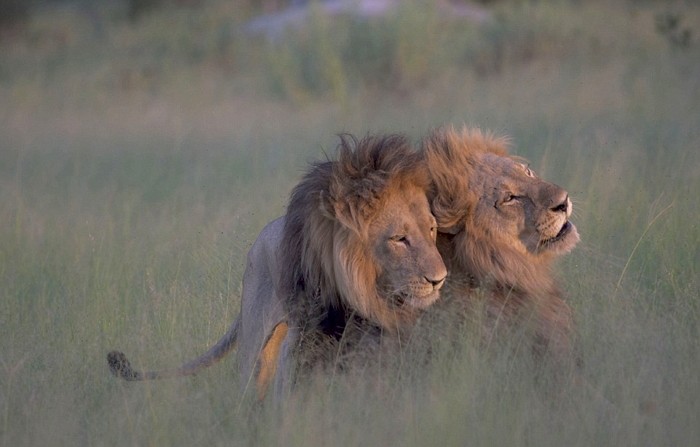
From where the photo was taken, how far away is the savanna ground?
12.5ft

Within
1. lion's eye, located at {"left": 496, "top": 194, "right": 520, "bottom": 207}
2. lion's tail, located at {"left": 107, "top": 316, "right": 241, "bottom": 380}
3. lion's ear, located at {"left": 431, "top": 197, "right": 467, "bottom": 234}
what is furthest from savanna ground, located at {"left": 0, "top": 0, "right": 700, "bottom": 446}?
lion's eye, located at {"left": 496, "top": 194, "right": 520, "bottom": 207}

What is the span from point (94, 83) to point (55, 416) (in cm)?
1308

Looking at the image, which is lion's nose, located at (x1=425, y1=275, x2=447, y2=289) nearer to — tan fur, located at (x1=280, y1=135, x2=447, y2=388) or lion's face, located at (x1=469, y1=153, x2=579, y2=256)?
tan fur, located at (x1=280, y1=135, x2=447, y2=388)

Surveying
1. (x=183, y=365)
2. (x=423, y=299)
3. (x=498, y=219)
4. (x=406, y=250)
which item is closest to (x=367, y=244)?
(x=406, y=250)

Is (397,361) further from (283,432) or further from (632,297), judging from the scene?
(632,297)

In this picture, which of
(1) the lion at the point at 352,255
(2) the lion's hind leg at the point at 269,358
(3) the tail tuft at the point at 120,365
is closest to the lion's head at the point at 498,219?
(1) the lion at the point at 352,255

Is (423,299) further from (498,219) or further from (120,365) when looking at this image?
(120,365)

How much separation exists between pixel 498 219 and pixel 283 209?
2.94 metres

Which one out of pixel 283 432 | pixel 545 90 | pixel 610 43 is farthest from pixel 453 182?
pixel 610 43

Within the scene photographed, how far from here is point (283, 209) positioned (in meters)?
6.97

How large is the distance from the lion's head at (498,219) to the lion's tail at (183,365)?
1.10 m

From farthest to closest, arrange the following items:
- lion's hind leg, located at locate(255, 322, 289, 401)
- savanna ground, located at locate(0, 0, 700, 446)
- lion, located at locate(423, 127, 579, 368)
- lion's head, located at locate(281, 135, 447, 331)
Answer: lion's hind leg, located at locate(255, 322, 289, 401)
lion, located at locate(423, 127, 579, 368)
lion's head, located at locate(281, 135, 447, 331)
savanna ground, located at locate(0, 0, 700, 446)

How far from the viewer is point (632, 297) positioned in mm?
4738

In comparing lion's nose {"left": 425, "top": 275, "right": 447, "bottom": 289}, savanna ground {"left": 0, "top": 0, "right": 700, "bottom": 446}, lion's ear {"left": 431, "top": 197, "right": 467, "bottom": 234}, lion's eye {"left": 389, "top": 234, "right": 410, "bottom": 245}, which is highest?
lion's ear {"left": 431, "top": 197, "right": 467, "bottom": 234}
